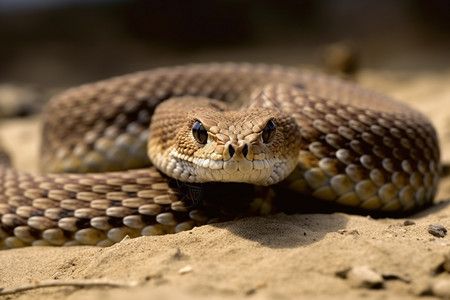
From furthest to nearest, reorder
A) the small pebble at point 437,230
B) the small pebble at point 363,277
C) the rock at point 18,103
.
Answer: the rock at point 18,103, the small pebble at point 437,230, the small pebble at point 363,277

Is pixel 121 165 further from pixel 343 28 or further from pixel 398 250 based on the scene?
pixel 343 28

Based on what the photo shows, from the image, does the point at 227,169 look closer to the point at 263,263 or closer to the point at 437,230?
the point at 263,263

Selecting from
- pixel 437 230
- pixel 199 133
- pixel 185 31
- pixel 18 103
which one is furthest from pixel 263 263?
pixel 185 31

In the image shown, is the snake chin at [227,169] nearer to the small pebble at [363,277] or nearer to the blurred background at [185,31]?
the small pebble at [363,277]

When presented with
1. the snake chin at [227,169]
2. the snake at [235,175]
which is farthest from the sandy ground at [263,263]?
the snake chin at [227,169]

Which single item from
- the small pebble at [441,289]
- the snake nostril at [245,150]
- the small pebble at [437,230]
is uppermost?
the snake nostril at [245,150]

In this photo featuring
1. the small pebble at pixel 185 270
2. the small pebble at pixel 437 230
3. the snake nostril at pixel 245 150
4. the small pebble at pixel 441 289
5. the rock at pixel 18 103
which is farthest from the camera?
the rock at pixel 18 103

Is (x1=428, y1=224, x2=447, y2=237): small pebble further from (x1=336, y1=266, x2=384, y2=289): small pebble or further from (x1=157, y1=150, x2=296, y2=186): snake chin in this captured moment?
(x1=157, y1=150, x2=296, y2=186): snake chin

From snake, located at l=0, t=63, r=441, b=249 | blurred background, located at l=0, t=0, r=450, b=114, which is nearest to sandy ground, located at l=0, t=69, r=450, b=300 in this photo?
snake, located at l=0, t=63, r=441, b=249
